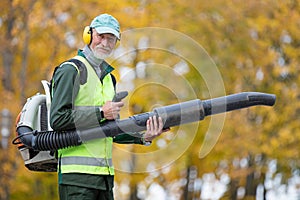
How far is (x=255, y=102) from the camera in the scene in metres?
4.45

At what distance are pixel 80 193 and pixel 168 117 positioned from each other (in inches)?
29.4

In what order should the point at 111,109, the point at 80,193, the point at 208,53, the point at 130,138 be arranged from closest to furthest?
the point at 111,109 < the point at 80,193 < the point at 130,138 < the point at 208,53

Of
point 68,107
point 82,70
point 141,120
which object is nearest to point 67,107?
point 68,107

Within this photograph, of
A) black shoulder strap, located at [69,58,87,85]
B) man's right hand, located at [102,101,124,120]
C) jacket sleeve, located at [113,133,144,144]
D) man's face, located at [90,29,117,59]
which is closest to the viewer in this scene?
man's right hand, located at [102,101,124,120]

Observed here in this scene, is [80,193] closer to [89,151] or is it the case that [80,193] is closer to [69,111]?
[89,151]

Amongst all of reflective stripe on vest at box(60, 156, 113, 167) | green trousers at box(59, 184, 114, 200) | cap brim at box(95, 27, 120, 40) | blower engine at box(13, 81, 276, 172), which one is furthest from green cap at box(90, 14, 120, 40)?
green trousers at box(59, 184, 114, 200)

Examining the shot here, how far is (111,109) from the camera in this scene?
14.2ft

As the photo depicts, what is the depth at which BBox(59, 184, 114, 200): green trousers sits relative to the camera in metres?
4.43

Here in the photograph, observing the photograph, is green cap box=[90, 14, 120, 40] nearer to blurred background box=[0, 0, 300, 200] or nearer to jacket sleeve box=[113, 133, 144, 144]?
jacket sleeve box=[113, 133, 144, 144]

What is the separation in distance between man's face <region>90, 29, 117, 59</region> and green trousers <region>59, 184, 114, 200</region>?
862 mm

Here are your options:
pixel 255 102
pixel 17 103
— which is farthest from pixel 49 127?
pixel 17 103

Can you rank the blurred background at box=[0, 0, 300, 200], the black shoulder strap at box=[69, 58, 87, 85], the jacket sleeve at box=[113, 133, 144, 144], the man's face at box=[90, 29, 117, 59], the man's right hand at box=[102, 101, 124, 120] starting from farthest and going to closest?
the blurred background at box=[0, 0, 300, 200] < the jacket sleeve at box=[113, 133, 144, 144] < the man's face at box=[90, 29, 117, 59] < the black shoulder strap at box=[69, 58, 87, 85] < the man's right hand at box=[102, 101, 124, 120]

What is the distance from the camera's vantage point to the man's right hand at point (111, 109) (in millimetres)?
4324

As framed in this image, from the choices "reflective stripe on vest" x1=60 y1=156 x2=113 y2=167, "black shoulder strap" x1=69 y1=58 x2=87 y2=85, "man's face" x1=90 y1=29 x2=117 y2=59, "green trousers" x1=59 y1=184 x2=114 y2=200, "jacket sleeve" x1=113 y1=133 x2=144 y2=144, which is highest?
"man's face" x1=90 y1=29 x2=117 y2=59
